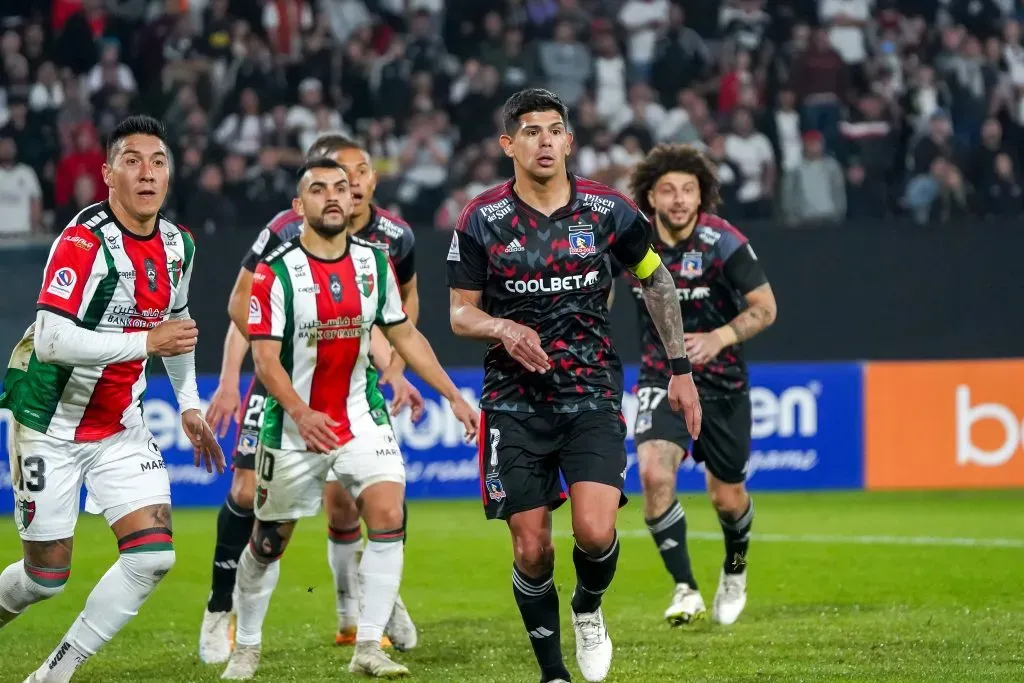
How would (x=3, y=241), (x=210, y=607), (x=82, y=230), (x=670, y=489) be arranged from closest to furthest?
1. (x=82, y=230)
2. (x=210, y=607)
3. (x=670, y=489)
4. (x=3, y=241)

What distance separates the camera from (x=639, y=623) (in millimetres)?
8602

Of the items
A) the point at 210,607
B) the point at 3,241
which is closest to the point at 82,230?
the point at 210,607

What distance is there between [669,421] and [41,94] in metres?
10.9

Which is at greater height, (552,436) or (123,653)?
(552,436)

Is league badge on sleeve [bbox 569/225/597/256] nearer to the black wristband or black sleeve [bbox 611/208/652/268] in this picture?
black sleeve [bbox 611/208/652/268]

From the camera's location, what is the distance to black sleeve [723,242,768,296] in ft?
28.3

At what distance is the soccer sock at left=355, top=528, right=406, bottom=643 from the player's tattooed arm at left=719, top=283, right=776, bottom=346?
92.8 inches

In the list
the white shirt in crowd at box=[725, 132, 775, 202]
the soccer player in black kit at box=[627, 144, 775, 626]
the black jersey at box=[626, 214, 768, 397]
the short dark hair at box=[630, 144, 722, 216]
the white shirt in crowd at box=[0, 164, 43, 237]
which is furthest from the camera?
the white shirt in crowd at box=[725, 132, 775, 202]

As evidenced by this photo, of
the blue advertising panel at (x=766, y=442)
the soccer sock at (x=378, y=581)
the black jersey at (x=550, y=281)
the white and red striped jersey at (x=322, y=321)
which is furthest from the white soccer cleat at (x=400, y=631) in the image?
the blue advertising panel at (x=766, y=442)

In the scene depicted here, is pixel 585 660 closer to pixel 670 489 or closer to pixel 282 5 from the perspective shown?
pixel 670 489

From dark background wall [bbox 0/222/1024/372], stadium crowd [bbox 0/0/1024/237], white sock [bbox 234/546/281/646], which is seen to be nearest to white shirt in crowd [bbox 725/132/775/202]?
stadium crowd [bbox 0/0/1024/237]

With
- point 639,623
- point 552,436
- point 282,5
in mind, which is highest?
point 282,5

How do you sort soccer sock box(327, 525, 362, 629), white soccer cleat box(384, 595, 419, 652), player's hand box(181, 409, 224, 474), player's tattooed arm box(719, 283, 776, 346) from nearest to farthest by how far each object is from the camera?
player's hand box(181, 409, 224, 474) < white soccer cleat box(384, 595, 419, 652) < soccer sock box(327, 525, 362, 629) < player's tattooed arm box(719, 283, 776, 346)

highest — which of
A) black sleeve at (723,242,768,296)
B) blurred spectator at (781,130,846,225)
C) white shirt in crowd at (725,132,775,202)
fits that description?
white shirt in crowd at (725,132,775,202)
